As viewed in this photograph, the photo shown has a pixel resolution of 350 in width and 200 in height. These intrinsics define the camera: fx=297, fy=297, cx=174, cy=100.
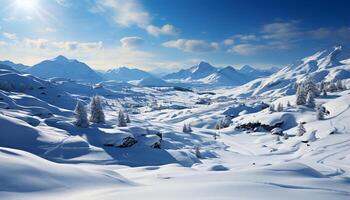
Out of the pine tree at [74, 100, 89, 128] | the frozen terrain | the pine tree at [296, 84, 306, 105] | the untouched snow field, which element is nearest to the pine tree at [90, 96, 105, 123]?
the frozen terrain

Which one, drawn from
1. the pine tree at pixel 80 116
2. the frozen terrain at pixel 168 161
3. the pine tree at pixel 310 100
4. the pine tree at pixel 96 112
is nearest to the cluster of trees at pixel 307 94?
the pine tree at pixel 310 100

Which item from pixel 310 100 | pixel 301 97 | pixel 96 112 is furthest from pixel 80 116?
pixel 301 97

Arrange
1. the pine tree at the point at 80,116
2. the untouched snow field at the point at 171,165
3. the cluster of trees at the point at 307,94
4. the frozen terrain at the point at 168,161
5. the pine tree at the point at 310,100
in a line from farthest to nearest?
the cluster of trees at the point at 307,94
the pine tree at the point at 310,100
the pine tree at the point at 80,116
the frozen terrain at the point at 168,161
the untouched snow field at the point at 171,165

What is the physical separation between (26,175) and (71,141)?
38348mm

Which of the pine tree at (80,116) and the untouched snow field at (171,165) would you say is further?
the pine tree at (80,116)

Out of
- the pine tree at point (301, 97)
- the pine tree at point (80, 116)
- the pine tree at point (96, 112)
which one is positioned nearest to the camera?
the pine tree at point (80, 116)

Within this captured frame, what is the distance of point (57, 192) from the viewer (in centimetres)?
1842

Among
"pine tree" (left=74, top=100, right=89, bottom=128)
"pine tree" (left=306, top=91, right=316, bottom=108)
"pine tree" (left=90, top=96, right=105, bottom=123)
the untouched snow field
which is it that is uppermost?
"pine tree" (left=306, top=91, right=316, bottom=108)

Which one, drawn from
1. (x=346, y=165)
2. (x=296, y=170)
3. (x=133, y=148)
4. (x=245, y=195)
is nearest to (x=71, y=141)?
(x=133, y=148)

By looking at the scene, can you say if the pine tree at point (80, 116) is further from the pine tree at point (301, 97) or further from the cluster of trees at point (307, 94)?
the pine tree at point (301, 97)

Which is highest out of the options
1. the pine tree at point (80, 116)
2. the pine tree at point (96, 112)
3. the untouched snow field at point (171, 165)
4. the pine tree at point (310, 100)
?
the pine tree at point (310, 100)

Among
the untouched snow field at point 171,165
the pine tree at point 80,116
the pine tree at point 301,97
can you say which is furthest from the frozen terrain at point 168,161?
the pine tree at point 301,97

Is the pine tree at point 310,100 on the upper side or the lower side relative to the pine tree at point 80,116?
upper

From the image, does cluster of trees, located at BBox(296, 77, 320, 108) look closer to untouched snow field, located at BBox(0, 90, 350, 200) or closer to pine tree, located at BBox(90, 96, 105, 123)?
untouched snow field, located at BBox(0, 90, 350, 200)
